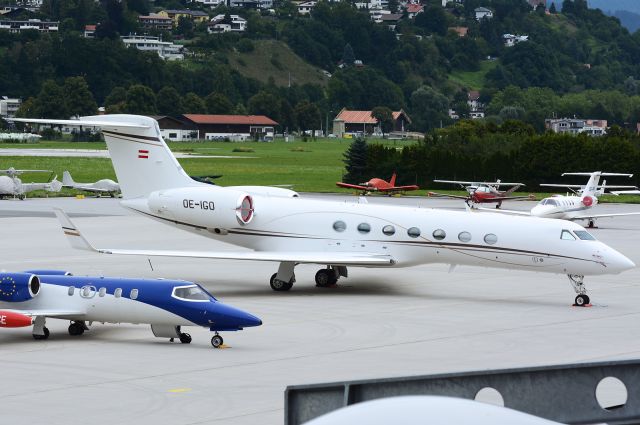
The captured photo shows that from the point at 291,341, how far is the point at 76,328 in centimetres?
444

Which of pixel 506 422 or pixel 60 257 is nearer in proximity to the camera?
pixel 506 422

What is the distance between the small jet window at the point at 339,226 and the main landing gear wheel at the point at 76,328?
975cm

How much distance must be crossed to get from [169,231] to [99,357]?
2842 cm

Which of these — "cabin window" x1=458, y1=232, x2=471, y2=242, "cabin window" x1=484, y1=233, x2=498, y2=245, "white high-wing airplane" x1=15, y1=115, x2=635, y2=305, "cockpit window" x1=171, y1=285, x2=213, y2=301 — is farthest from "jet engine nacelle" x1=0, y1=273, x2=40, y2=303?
"cabin window" x1=484, y1=233, x2=498, y2=245

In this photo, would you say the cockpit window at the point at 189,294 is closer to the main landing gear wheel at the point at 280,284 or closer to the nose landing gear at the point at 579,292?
the main landing gear wheel at the point at 280,284

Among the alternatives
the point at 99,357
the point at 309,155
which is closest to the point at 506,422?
the point at 99,357

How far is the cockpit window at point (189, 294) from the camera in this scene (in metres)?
24.4

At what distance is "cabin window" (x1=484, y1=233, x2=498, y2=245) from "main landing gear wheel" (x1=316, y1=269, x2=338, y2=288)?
4848 mm

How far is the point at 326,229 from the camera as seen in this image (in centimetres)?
3381

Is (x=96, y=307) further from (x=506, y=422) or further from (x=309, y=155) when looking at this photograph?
(x=309, y=155)

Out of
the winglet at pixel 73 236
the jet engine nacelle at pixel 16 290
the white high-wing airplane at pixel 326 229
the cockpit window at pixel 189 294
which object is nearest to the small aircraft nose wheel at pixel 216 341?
the cockpit window at pixel 189 294

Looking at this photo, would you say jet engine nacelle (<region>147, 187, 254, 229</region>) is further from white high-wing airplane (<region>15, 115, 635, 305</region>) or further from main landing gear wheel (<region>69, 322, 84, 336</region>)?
main landing gear wheel (<region>69, 322, 84, 336</region>)

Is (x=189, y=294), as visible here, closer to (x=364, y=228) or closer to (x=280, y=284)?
(x=280, y=284)

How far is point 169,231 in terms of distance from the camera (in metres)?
51.4
